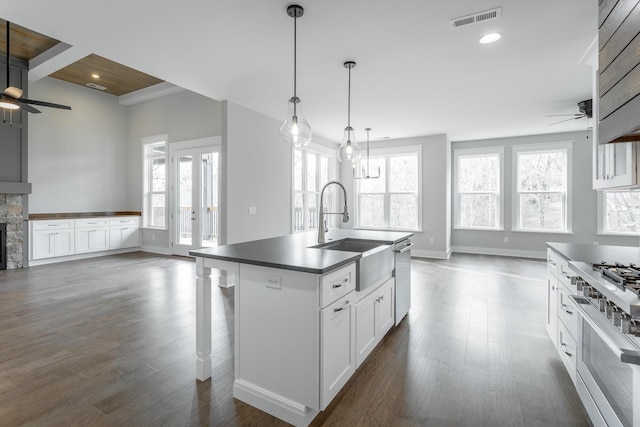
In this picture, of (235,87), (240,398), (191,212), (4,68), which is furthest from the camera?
(191,212)

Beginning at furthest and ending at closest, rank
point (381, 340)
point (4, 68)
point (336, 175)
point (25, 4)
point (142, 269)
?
point (336, 175)
point (142, 269)
point (4, 68)
point (381, 340)
point (25, 4)

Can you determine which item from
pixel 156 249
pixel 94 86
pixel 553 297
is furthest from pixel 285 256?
pixel 94 86

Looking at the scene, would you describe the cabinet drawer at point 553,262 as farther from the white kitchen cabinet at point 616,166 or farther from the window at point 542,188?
the window at point 542,188

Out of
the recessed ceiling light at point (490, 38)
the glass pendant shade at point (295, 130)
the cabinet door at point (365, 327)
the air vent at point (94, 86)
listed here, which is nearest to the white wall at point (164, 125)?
the air vent at point (94, 86)

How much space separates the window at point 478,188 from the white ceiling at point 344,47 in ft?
7.95

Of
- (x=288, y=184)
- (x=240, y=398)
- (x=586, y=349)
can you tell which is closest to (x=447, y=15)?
(x=586, y=349)

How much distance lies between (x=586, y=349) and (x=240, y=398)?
1.98 m

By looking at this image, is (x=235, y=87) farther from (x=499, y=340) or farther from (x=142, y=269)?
(x=499, y=340)

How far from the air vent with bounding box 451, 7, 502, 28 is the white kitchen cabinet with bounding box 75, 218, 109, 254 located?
7.08 meters

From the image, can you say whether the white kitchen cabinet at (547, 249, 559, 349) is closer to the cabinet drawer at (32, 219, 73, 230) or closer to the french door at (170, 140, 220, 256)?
the french door at (170, 140, 220, 256)

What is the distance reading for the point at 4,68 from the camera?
504 centimetres

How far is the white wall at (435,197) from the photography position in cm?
703

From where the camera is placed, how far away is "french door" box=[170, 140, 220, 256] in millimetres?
6285

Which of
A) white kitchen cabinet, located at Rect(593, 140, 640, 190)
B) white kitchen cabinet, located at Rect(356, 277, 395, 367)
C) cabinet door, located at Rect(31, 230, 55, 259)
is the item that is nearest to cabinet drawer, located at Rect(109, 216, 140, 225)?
cabinet door, located at Rect(31, 230, 55, 259)
